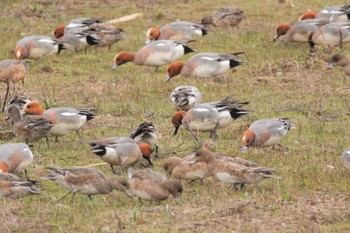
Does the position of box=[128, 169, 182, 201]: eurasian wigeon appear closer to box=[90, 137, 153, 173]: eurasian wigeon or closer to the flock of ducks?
the flock of ducks

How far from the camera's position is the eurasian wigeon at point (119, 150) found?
9148mm

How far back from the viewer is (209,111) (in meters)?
10.6

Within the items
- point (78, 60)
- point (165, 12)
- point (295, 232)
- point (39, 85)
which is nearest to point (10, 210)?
point (295, 232)

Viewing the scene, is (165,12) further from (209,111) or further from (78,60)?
(209,111)

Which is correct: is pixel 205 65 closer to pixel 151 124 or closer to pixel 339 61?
pixel 339 61

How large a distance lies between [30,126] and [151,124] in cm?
119

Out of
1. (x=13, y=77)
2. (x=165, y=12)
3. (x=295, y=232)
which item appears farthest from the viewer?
(x=165, y=12)

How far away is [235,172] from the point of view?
27.5ft

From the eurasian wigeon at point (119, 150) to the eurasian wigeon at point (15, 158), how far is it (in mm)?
590

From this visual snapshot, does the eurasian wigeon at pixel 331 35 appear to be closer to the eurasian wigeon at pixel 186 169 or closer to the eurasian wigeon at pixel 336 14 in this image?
the eurasian wigeon at pixel 336 14

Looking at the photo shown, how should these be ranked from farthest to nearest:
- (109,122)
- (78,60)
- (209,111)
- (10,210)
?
(78,60) < (109,122) < (209,111) < (10,210)

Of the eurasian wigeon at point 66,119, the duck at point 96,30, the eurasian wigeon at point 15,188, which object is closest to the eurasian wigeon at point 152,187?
the eurasian wigeon at point 15,188

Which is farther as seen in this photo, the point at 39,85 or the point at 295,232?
the point at 39,85

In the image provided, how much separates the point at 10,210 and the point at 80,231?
2.49 feet
